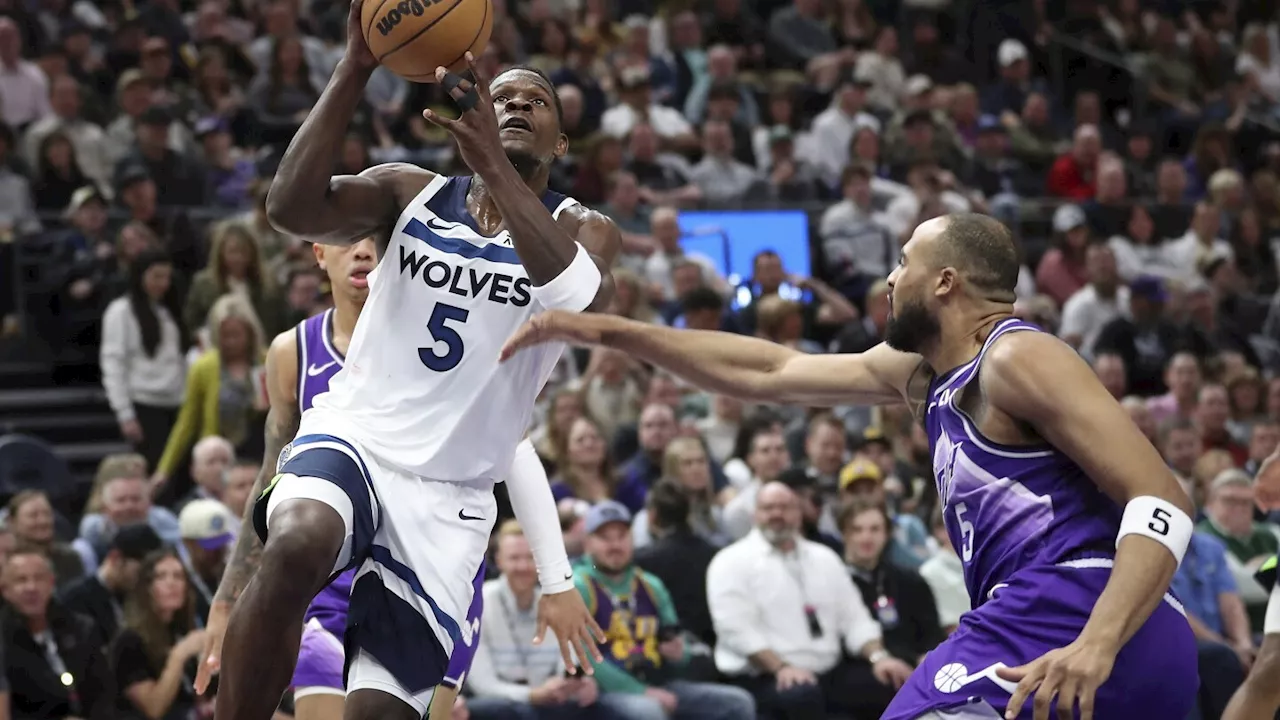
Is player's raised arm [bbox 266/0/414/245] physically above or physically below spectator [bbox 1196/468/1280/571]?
above

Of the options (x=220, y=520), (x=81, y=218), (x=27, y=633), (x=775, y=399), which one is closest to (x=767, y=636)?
(x=220, y=520)

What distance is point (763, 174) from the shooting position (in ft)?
53.2

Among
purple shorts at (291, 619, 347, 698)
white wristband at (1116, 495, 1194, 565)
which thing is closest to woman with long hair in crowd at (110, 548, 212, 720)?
purple shorts at (291, 619, 347, 698)

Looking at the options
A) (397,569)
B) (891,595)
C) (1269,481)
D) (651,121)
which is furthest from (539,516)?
(651,121)

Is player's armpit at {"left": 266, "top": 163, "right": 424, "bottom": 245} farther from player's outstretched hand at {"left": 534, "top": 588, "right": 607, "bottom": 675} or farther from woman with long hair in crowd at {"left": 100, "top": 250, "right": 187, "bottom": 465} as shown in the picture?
woman with long hair in crowd at {"left": 100, "top": 250, "right": 187, "bottom": 465}

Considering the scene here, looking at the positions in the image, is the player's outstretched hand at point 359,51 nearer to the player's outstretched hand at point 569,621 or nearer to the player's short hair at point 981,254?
the player's short hair at point 981,254

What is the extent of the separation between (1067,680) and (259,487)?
3040 millimetres

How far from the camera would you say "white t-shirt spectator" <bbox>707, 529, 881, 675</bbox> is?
9.91 m

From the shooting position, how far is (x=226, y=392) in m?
11.3

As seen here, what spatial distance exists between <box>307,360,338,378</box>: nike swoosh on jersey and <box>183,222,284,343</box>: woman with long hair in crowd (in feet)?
17.7

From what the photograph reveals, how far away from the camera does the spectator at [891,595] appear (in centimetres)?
1041

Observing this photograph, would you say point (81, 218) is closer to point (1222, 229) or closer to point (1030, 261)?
point (1030, 261)

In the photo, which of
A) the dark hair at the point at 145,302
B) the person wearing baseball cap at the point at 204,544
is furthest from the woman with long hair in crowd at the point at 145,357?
the person wearing baseball cap at the point at 204,544

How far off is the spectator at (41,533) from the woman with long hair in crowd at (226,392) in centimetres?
168
